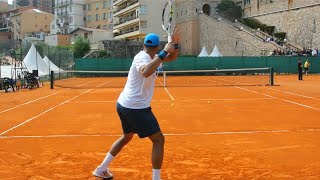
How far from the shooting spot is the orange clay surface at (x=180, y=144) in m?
6.27

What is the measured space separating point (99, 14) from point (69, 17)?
9561 millimetres

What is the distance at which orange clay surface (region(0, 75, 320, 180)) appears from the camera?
20.6ft

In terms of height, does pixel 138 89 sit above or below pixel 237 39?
below

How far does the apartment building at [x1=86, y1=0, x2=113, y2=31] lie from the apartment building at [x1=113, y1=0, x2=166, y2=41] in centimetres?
2167

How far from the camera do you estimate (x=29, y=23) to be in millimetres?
Result: 116562

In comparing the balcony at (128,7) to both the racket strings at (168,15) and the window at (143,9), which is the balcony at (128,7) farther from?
the racket strings at (168,15)

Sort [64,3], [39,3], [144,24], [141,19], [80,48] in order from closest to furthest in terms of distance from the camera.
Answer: [80,48] < [141,19] < [144,24] < [64,3] < [39,3]

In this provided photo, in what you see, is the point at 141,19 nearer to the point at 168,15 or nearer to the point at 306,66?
the point at 306,66

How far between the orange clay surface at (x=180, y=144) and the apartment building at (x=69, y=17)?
10280 cm

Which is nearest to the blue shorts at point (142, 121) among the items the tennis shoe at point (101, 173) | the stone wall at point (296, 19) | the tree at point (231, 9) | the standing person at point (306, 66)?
the tennis shoe at point (101, 173)

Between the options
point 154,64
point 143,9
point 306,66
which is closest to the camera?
point 154,64

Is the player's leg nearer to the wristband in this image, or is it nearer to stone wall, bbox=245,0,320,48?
the wristband

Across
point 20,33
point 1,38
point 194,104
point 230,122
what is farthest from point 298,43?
point 1,38

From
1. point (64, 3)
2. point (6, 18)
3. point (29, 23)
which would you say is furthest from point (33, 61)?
point (6, 18)
